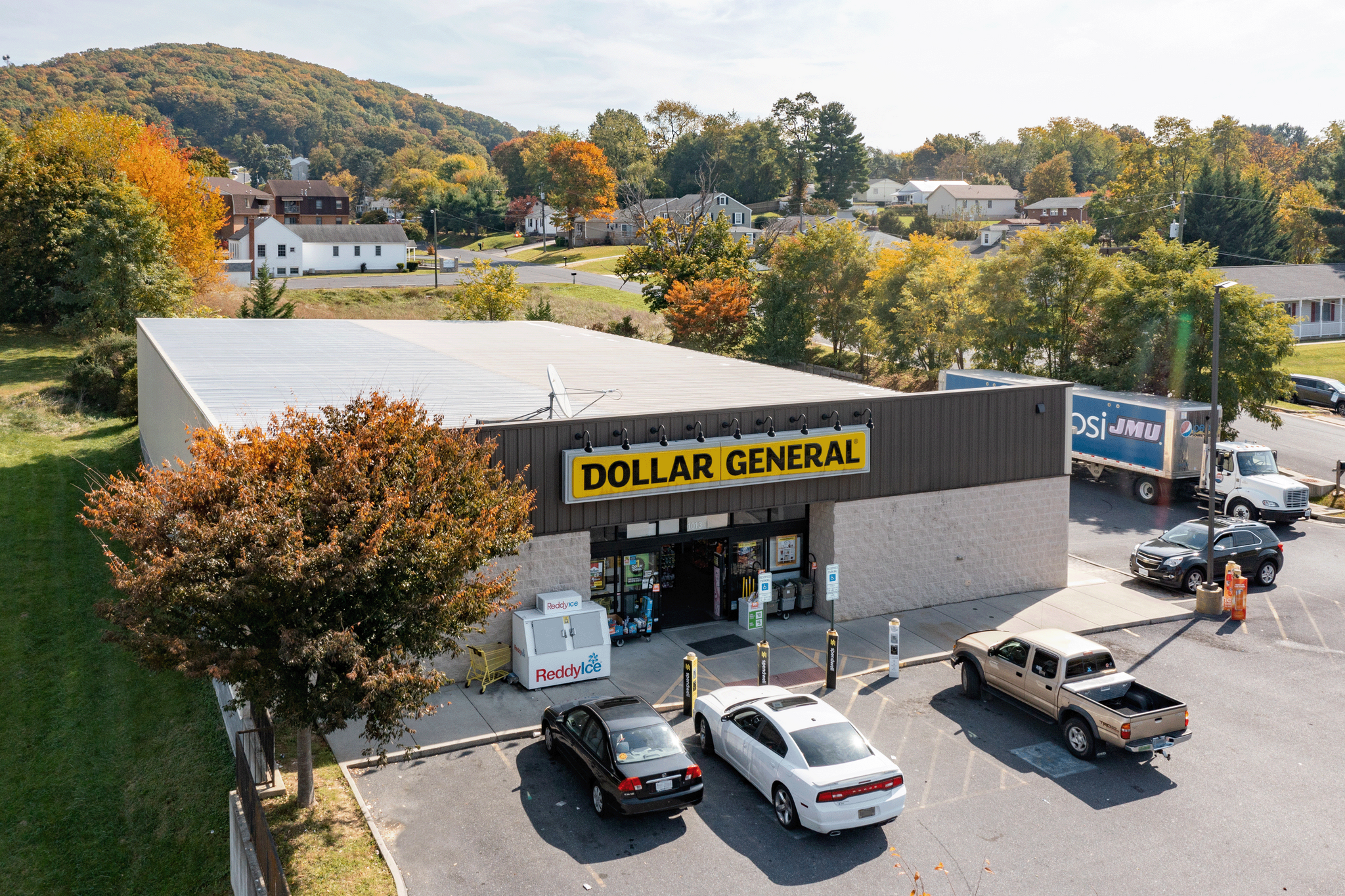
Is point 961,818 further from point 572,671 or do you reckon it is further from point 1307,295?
point 1307,295

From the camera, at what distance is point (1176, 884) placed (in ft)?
40.8

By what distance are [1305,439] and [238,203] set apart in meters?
87.1

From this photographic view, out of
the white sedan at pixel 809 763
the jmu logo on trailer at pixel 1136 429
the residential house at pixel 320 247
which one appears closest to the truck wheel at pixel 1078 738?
the white sedan at pixel 809 763

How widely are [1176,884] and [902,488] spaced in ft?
37.2

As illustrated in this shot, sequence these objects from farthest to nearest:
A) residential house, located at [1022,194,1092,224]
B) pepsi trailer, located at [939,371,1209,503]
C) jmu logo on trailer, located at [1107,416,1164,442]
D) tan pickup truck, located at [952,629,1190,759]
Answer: residential house, located at [1022,194,1092,224], jmu logo on trailer, located at [1107,416,1164,442], pepsi trailer, located at [939,371,1209,503], tan pickup truck, located at [952,629,1190,759]

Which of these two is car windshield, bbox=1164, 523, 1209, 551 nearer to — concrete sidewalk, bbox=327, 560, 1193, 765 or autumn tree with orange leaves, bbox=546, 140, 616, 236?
concrete sidewalk, bbox=327, 560, 1193, 765

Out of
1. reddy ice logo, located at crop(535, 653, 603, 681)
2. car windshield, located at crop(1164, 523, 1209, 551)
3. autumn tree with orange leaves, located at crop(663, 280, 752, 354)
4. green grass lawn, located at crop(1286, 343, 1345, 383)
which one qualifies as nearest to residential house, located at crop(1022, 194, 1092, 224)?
green grass lawn, located at crop(1286, 343, 1345, 383)

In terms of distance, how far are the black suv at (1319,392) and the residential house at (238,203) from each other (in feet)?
241

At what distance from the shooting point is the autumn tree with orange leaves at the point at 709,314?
190ft

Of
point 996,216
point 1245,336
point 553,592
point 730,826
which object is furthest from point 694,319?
point 996,216

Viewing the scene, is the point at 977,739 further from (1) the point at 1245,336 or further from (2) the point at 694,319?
(2) the point at 694,319

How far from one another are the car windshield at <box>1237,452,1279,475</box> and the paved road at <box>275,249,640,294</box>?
51566 millimetres

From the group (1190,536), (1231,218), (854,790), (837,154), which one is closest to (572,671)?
(854,790)

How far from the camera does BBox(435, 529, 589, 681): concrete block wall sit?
18719mm
